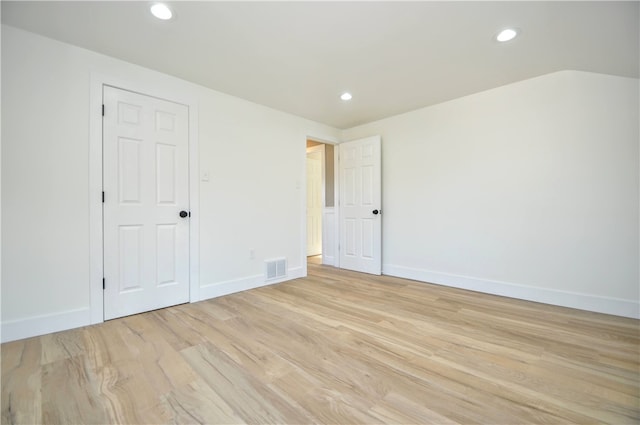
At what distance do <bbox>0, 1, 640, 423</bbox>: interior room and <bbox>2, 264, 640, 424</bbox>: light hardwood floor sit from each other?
2cm

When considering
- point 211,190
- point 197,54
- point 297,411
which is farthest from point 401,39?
point 297,411

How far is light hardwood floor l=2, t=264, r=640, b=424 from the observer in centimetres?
132

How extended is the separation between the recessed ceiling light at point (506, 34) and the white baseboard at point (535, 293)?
8.05 feet

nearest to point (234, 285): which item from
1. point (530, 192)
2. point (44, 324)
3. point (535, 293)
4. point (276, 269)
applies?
point (276, 269)

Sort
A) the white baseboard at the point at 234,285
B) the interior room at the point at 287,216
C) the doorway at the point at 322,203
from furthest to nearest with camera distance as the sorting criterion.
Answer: the doorway at the point at 322,203, the white baseboard at the point at 234,285, the interior room at the point at 287,216

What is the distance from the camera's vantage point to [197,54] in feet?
7.83

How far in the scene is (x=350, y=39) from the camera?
216 cm

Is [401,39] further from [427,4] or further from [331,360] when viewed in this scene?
[331,360]

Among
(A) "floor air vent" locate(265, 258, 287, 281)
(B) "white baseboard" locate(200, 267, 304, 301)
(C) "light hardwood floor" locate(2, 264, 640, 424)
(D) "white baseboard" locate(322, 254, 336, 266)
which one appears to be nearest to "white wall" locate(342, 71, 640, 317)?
(C) "light hardwood floor" locate(2, 264, 640, 424)

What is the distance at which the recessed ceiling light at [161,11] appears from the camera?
1.81 meters

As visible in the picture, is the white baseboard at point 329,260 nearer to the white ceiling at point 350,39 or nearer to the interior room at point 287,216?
the interior room at point 287,216

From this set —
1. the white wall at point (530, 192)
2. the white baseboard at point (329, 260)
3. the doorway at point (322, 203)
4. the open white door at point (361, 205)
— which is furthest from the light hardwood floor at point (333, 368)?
the doorway at point (322, 203)

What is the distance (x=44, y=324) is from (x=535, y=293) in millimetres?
4544

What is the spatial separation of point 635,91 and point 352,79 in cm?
254
